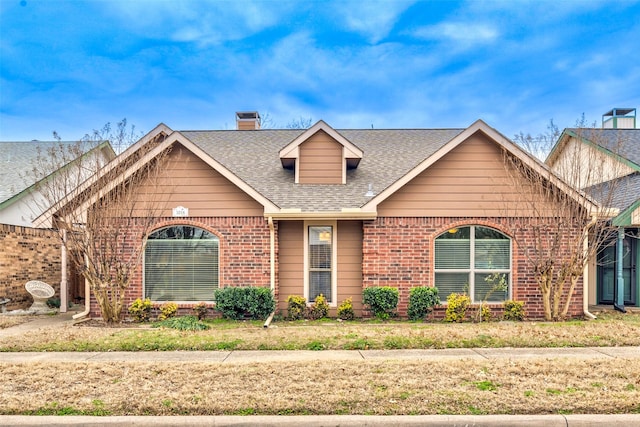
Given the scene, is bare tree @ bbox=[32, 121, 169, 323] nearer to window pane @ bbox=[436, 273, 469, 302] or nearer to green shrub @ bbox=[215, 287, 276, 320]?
green shrub @ bbox=[215, 287, 276, 320]

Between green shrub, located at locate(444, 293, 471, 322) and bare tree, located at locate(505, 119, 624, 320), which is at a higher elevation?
bare tree, located at locate(505, 119, 624, 320)

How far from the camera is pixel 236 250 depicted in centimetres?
1152

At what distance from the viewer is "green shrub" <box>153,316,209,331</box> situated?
9684 millimetres

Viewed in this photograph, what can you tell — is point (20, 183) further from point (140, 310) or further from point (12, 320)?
point (140, 310)

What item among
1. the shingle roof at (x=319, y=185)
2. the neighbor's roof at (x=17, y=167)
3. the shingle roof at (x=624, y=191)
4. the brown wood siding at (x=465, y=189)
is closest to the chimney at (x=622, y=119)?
the shingle roof at (x=624, y=191)

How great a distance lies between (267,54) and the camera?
77.0 feet

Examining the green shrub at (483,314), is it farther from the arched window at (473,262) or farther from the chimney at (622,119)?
the chimney at (622,119)

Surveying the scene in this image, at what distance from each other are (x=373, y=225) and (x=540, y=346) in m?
4.73

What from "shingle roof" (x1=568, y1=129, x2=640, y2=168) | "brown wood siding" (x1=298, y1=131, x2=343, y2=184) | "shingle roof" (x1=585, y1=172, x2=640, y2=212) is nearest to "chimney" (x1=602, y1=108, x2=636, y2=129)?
"shingle roof" (x1=568, y1=129, x2=640, y2=168)

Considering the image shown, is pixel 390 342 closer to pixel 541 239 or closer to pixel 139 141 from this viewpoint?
pixel 541 239

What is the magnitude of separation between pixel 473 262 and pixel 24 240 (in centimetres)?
1286

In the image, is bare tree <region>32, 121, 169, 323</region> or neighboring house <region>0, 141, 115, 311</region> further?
neighboring house <region>0, 141, 115, 311</region>

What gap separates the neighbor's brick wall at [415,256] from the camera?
37.6 feet

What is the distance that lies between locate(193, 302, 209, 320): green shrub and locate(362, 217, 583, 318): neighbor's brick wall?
13.1ft
